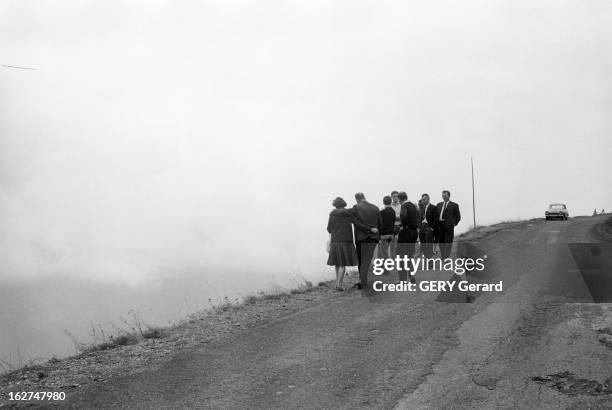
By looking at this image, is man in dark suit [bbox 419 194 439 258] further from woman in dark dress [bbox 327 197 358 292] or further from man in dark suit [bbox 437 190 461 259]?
woman in dark dress [bbox 327 197 358 292]

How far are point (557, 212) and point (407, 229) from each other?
44.3m

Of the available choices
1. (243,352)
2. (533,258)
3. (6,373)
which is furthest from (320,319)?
(533,258)

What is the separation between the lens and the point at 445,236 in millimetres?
15156

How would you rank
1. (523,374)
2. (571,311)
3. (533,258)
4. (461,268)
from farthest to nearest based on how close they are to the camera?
(533,258) < (461,268) < (571,311) < (523,374)

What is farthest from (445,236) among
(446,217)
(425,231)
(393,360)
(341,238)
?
(393,360)

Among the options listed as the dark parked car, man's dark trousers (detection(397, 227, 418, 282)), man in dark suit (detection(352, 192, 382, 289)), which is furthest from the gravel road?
the dark parked car

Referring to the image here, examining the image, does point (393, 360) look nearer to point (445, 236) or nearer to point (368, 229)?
point (368, 229)

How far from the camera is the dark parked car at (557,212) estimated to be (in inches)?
2141

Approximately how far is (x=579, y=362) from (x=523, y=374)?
0.91 metres

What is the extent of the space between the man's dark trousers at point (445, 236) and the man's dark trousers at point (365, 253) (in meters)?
2.04

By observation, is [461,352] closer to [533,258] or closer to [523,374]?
[523,374]

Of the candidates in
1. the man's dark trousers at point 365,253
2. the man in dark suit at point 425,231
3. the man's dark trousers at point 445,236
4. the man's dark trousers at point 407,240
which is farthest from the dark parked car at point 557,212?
the man's dark trousers at point 365,253

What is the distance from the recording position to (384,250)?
15430mm

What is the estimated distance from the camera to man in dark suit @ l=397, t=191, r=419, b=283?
14.1 metres
